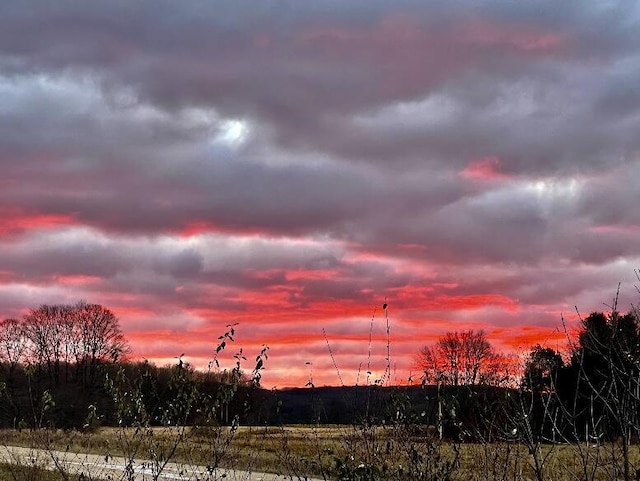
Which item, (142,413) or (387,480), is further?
(142,413)

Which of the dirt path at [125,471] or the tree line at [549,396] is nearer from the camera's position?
the tree line at [549,396]

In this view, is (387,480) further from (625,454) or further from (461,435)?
(625,454)

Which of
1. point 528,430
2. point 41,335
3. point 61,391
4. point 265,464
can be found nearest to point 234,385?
point 528,430

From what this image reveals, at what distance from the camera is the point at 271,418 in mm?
12188

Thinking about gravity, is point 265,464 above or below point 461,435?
below

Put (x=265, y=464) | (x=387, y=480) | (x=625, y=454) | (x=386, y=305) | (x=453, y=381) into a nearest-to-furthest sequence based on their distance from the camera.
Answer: (x=625, y=454), (x=387, y=480), (x=386, y=305), (x=453, y=381), (x=265, y=464)

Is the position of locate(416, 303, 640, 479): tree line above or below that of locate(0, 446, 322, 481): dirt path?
above

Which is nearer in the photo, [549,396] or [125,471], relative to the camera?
[549,396]

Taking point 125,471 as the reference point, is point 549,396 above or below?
above

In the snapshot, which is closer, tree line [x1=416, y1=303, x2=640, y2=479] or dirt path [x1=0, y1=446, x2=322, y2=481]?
tree line [x1=416, y1=303, x2=640, y2=479]

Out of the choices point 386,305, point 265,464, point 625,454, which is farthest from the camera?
point 265,464

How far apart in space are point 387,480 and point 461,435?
1010 millimetres

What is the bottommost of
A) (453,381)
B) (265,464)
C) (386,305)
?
(265,464)

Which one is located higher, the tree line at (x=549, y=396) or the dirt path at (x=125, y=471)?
the tree line at (x=549, y=396)
